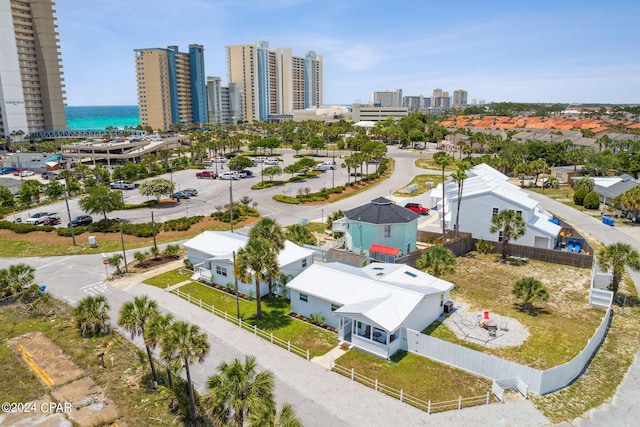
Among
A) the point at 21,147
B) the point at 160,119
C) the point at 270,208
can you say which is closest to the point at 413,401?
the point at 270,208

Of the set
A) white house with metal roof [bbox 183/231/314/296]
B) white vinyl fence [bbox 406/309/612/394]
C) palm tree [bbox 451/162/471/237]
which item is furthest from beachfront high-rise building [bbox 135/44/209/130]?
white vinyl fence [bbox 406/309/612/394]

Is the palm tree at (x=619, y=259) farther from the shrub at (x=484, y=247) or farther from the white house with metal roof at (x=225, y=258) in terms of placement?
the white house with metal roof at (x=225, y=258)

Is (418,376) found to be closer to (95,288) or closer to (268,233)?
(268,233)

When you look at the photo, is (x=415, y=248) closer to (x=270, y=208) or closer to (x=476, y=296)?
(x=476, y=296)

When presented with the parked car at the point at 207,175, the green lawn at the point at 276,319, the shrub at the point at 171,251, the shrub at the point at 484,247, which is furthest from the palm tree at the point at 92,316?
the parked car at the point at 207,175

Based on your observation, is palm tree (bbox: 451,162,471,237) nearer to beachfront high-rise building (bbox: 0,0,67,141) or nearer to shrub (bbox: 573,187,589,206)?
shrub (bbox: 573,187,589,206)

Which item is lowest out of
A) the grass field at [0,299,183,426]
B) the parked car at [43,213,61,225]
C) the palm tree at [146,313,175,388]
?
the grass field at [0,299,183,426]

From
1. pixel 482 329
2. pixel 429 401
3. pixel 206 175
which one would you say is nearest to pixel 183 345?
pixel 429 401
